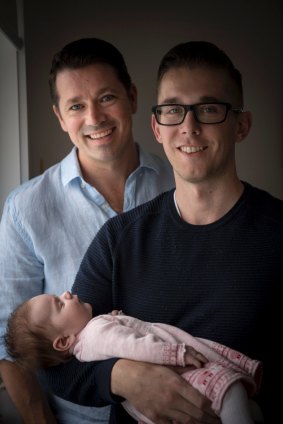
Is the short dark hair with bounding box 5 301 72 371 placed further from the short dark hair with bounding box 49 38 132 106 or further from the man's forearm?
the short dark hair with bounding box 49 38 132 106

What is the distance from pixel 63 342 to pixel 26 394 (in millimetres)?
331

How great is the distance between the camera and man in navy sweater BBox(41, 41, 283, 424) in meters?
1.05

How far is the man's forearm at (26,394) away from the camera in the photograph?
4.50ft

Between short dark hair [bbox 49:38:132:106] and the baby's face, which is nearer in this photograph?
the baby's face

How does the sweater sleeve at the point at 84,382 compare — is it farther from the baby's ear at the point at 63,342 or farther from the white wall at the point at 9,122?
the white wall at the point at 9,122

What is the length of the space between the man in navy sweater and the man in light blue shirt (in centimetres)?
28

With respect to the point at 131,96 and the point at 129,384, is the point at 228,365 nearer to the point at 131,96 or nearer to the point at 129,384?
the point at 129,384

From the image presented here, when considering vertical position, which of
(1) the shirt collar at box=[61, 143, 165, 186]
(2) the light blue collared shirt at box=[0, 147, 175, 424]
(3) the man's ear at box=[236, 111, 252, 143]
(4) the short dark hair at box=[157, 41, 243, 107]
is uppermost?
(4) the short dark hair at box=[157, 41, 243, 107]

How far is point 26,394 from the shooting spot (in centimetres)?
139

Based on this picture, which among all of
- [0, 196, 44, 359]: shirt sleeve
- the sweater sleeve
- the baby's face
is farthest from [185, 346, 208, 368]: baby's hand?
[0, 196, 44, 359]: shirt sleeve

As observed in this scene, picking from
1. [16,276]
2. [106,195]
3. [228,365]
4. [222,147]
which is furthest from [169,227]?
[16,276]

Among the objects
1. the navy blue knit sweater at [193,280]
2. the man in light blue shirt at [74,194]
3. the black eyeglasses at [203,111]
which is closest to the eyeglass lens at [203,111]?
the black eyeglasses at [203,111]

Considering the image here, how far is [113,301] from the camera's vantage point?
1202mm

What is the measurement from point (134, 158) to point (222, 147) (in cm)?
60
